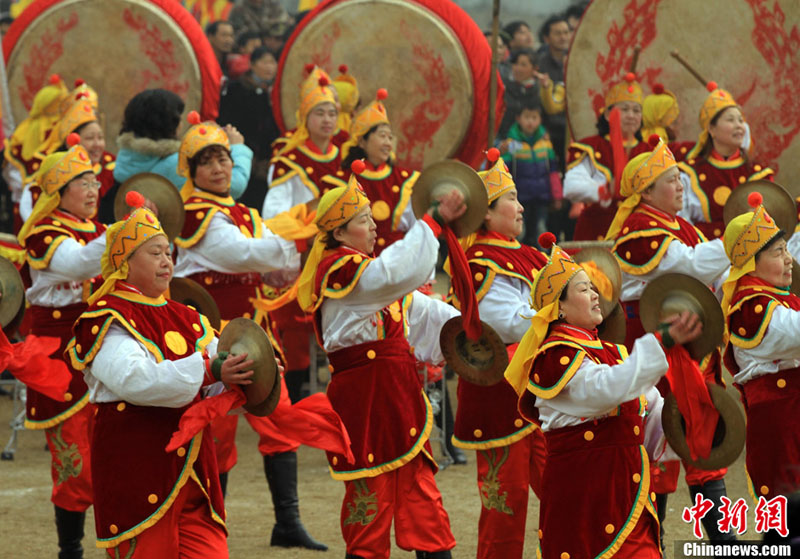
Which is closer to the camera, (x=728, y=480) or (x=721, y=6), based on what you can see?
(x=728, y=480)

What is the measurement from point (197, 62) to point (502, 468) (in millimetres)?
4212

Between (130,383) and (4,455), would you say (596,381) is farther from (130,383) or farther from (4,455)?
(4,455)

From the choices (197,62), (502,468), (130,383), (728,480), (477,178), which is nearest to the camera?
(130,383)

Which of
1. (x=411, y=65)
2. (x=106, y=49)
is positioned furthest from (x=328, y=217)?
(x=106, y=49)

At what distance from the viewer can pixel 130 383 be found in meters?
4.50

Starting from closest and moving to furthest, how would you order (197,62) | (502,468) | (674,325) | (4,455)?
1. (674,325)
2. (502,468)
3. (4,455)
4. (197,62)

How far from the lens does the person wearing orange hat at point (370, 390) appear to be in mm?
5191

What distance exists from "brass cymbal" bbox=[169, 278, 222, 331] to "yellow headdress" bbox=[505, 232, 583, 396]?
4.39ft

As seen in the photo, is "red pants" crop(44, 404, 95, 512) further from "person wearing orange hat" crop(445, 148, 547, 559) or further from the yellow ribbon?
the yellow ribbon

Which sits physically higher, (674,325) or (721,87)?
(721,87)

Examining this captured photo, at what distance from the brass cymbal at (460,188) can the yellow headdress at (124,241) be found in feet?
3.19

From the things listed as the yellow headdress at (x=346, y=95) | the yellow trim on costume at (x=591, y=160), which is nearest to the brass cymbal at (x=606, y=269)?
the yellow trim on costume at (x=591, y=160)

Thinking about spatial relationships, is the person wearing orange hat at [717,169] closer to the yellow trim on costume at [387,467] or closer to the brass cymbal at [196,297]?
the yellow trim on costume at [387,467]

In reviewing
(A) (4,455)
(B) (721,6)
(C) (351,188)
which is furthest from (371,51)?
(C) (351,188)
